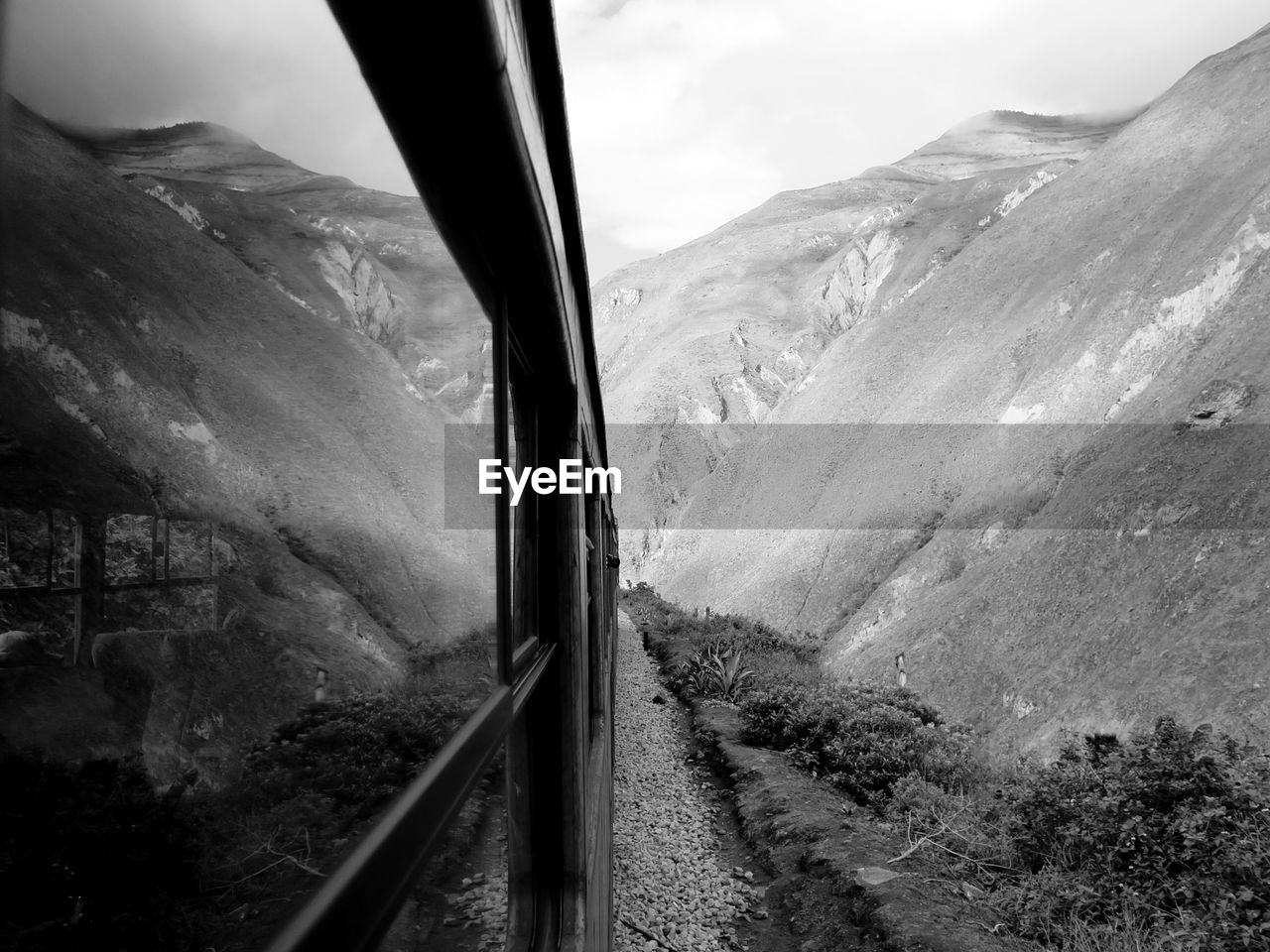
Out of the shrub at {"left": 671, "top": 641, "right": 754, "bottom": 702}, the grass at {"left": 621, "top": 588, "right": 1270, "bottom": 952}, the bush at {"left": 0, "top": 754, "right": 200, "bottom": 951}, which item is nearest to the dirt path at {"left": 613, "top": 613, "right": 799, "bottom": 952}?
the grass at {"left": 621, "top": 588, "right": 1270, "bottom": 952}

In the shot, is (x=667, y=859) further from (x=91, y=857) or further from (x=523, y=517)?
(x=91, y=857)

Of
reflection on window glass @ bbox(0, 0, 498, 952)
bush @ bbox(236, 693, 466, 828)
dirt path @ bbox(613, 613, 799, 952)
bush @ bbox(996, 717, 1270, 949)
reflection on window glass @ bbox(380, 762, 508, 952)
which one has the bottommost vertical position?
dirt path @ bbox(613, 613, 799, 952)

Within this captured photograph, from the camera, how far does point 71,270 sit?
418mm

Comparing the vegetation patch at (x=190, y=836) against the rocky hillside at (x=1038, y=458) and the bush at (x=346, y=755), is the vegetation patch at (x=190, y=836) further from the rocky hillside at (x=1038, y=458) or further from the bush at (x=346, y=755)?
the rocky hillside at (x=1038, y=458)

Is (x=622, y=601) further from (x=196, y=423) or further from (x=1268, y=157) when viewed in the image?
(x=196, y=423)

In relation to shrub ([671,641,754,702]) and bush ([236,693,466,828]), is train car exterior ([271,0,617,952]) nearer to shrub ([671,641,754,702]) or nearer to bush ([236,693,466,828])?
bush ([236,693,466,828])

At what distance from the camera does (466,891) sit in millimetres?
1095

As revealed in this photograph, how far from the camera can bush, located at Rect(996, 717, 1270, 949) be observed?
3922 mm

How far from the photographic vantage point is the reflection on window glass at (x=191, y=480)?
37cm

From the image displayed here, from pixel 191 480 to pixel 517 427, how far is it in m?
1.39

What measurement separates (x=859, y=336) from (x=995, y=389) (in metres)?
11.7

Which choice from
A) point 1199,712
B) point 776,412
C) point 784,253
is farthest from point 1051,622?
point 784,253

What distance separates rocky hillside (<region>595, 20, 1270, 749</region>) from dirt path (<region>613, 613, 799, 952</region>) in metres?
7.00

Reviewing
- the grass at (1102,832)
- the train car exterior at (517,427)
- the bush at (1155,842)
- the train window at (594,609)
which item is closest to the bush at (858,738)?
the grass at (1102,832)
